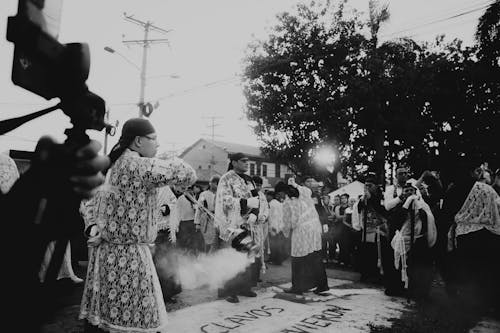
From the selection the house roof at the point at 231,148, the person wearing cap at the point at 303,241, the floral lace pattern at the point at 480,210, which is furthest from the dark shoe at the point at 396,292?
the house roof at the point at 231,148

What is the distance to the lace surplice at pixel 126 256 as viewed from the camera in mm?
2410

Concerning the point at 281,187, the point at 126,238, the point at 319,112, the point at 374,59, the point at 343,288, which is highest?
the point at 374,59

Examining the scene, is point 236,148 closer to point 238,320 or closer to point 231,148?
point 231,148

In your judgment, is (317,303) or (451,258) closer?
(317,303)

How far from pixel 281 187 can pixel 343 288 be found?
2480 mm

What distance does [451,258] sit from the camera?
615 centimetres

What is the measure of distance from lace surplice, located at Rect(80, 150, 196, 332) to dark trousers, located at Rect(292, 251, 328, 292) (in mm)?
4167

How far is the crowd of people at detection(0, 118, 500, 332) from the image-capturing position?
2467mm

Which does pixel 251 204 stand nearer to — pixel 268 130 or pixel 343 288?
pixel 343 288

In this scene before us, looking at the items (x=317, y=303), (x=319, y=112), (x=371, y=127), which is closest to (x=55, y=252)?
(x=317, y=303)

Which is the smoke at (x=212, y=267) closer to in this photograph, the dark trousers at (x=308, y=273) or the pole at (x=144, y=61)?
the dark trousers at (x=308, y=273)

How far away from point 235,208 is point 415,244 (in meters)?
3.50

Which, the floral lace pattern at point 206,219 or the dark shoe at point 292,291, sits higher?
the floral lace pattern at point 206,219

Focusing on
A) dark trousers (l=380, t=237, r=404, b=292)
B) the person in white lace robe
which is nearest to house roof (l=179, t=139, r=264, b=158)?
the person in white lace robe
